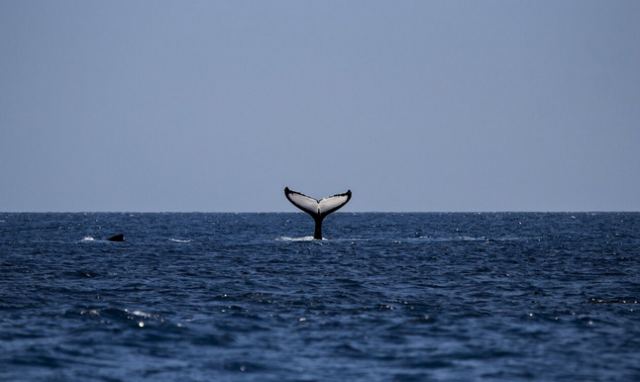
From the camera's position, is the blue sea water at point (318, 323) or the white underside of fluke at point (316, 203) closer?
the blue sea water at point (318, 323)

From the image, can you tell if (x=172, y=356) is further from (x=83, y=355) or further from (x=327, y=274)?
(x=327, y=274)

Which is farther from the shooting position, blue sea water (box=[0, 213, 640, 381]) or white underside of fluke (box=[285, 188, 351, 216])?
white underside of fluke (box=[285, 188, 351, 216])

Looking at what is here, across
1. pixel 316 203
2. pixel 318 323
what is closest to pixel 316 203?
pixel 316 203

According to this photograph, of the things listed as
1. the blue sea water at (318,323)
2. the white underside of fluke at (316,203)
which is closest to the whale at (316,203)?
the white underside of fluke at (316,203)

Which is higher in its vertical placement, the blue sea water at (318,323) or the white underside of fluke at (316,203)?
the white underside of fluke at (316,203)

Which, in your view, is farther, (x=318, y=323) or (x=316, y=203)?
(x=316, y=203)

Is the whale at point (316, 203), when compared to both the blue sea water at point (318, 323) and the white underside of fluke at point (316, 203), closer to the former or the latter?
the white underside of fluke at point (316, 203)

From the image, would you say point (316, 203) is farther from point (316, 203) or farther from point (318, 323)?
point (318, 323)

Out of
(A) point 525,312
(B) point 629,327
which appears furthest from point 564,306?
(B) point 629,327

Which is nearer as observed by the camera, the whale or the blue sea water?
the blue sea water

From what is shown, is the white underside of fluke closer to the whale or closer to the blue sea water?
the whale

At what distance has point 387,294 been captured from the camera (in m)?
25.9

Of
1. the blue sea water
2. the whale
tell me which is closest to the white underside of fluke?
the whale

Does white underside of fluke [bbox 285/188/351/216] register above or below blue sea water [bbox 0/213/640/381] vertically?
above
